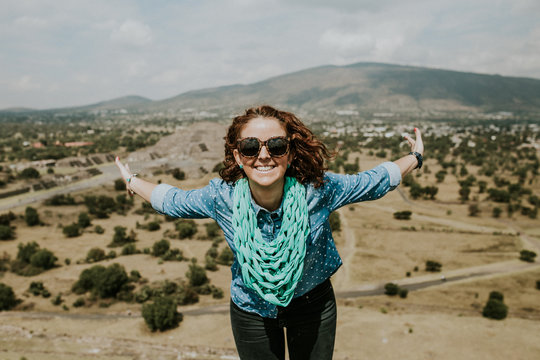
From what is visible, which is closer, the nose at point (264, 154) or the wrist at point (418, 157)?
the nose at point (264, 154)

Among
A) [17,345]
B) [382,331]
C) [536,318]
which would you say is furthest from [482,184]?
[17,345]

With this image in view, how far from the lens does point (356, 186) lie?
2.61 meters

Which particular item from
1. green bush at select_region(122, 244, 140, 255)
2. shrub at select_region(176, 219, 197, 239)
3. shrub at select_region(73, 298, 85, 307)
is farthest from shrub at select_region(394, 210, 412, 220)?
shrub at select_region(73, 298, 85, 307)

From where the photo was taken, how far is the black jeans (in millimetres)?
2686

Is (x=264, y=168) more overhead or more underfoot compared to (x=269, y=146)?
more underfoot

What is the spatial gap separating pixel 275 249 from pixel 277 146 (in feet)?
2.47

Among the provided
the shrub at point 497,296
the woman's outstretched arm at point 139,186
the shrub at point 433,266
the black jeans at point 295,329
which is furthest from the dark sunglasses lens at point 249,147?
the shrub at point 433,266

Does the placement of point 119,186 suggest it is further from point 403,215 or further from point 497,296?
point 497,296

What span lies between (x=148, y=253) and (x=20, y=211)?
2064 cm

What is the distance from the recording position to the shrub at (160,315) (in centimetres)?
2139

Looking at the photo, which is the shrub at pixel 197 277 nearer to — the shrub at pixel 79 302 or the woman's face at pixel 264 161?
the shrub at pixel 79 302

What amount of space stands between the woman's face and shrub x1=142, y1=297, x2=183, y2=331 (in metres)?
21.5

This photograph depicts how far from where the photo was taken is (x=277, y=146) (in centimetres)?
258

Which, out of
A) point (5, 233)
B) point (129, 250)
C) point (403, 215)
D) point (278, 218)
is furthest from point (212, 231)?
point (278, 218)
